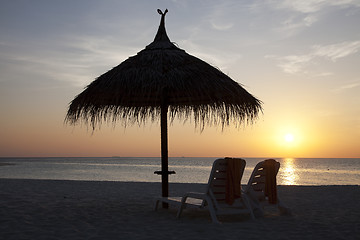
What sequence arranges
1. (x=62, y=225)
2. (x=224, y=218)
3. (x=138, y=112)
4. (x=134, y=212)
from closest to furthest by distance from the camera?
(x=62, y=225) → (x=224, y=218) → (x=134, y=212) → (x=138, y=112)

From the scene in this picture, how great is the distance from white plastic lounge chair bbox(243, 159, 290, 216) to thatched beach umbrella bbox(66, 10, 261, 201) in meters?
0.95

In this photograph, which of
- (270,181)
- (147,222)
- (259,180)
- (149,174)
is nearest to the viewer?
(147,222)

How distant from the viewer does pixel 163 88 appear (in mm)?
5652

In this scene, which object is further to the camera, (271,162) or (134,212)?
(134,212)

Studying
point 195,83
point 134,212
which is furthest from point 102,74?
point 134,212

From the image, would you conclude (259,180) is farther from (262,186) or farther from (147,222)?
(147,222)

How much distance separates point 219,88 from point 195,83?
37 cm

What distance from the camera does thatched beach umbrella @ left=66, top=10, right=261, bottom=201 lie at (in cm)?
578

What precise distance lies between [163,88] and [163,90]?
0.13 m

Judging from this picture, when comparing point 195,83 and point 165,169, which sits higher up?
point 195,83

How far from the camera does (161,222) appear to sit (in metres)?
5.15

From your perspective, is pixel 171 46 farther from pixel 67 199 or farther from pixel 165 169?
pixel 67 199

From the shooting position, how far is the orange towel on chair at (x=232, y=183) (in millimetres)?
5027

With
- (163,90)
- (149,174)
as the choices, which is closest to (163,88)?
(163,90)
